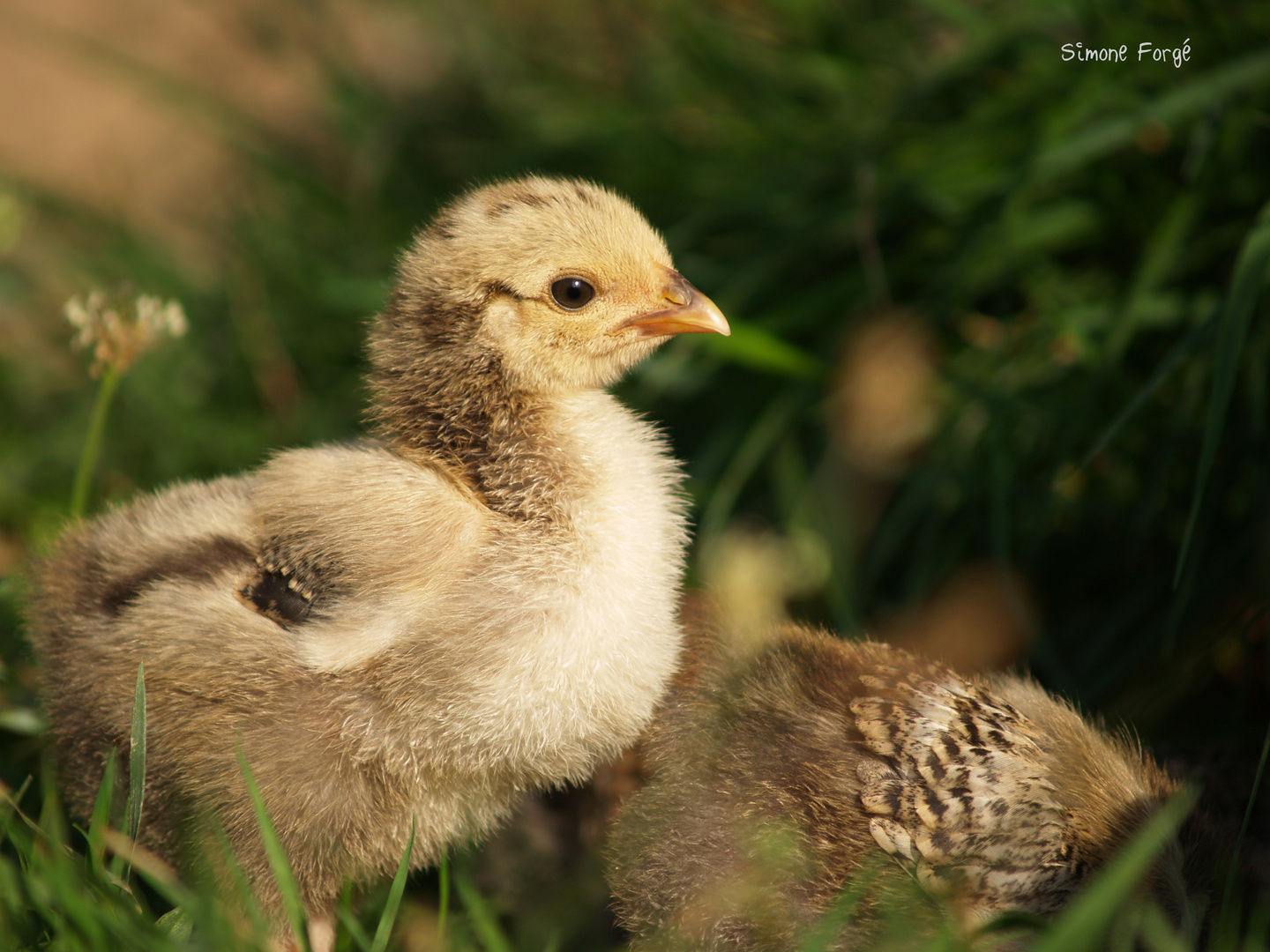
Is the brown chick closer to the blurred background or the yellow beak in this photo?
the blurred background

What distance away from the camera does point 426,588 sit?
5.68 ft

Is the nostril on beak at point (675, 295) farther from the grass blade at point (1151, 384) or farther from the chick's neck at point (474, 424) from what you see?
the grass blade at point (1151, 384)

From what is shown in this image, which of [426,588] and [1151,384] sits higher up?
[1151,384]

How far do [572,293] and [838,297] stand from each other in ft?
4.60

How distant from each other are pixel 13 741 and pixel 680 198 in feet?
7.98

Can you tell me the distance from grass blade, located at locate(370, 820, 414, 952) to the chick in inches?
3.7

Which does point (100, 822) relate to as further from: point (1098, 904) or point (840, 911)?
point (1098, 904)

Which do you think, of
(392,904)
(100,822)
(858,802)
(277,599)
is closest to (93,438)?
(277,599)

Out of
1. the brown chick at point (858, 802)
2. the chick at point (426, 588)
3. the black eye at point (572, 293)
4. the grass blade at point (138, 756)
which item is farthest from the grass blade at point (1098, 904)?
Result: the grass blade at point (138, 756)

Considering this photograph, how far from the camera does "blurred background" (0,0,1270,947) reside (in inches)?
92.7

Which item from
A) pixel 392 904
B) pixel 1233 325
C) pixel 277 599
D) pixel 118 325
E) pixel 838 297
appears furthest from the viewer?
pixel 838 297

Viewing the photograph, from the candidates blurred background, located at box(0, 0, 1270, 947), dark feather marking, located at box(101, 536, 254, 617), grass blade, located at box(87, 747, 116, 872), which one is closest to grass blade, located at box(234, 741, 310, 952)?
grass blade, located at box(87, 747, 116, 872)

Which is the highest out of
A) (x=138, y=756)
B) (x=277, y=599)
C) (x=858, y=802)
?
(x=277, y=599)

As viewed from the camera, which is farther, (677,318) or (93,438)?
(93,438)
